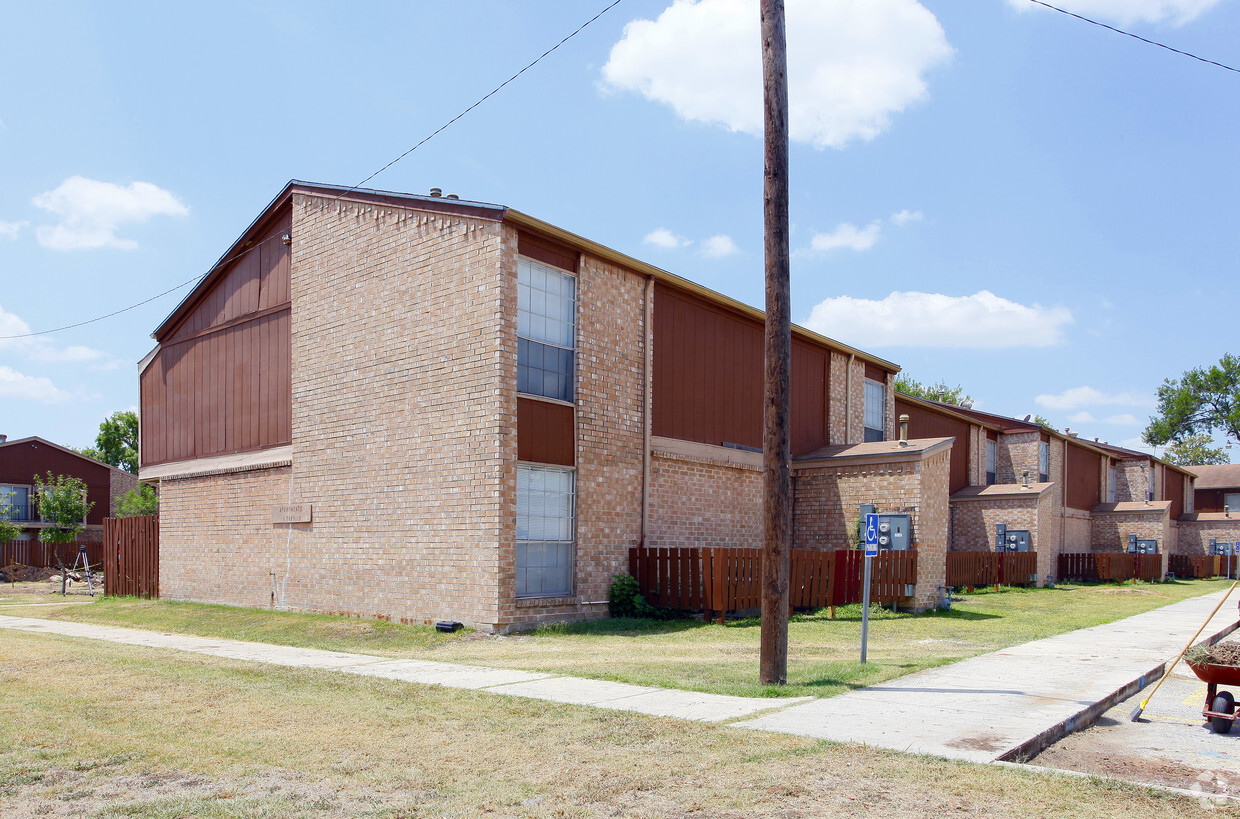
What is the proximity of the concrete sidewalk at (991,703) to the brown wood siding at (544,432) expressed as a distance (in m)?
7.39

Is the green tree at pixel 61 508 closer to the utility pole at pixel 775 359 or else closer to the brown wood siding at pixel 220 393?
the brown wood siding at pixel 220 393

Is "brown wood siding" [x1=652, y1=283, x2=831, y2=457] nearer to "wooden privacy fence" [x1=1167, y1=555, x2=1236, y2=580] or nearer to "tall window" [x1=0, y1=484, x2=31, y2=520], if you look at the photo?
"tall window" [x1=0, y1=484, x2=31, y2=520]

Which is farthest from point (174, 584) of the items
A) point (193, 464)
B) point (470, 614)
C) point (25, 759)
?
point (25, 759)

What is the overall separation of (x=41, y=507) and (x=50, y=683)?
121ft

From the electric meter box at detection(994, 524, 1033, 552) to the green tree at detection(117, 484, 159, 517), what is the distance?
38319 mm

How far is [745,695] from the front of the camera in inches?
373

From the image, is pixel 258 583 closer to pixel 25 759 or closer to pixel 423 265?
pixel 423 265

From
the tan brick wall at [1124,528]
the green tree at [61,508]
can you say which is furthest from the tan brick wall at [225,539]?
the tan brick wall at [1124,528]

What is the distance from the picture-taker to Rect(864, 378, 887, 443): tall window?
2858 centimetres

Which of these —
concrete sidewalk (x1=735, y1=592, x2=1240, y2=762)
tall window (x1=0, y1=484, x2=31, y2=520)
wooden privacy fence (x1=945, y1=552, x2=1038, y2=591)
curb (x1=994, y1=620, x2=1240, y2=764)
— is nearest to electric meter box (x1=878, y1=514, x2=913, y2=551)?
concrete sidewalk (x1=735, y1=592, x2=1240, y2=762)

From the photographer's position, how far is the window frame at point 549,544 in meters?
16.0

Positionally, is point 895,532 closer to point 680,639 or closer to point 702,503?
point 680,639

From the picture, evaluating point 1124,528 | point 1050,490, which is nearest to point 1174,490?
point 1124,528

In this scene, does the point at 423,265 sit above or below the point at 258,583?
above
